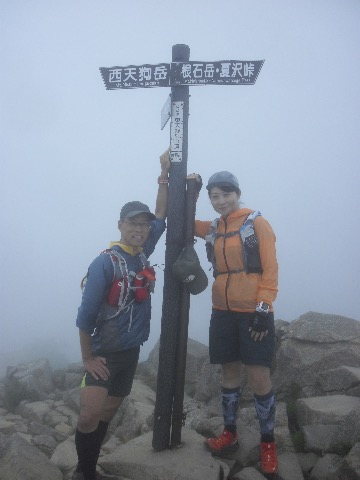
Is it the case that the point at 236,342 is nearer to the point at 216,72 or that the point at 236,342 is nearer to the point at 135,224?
the point at 135,224


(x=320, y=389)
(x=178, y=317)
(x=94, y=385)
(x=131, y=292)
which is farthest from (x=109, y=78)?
(x=320, y=389)

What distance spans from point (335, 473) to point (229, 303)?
2.40m

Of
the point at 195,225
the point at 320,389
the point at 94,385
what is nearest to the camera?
the point at 94,385

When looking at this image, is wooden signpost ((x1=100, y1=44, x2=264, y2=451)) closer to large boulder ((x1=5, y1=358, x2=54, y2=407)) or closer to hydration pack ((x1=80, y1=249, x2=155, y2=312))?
hydration pack ((x1=80, y1=249, x2=155, y2=312))

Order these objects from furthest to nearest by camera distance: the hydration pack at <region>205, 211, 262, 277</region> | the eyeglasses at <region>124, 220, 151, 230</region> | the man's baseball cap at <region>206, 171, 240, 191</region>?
the man's baseball cap at <region>206, 171, 240, 191</region> → the eyeglasses at <region>124, 220, 151, 230</region> → the hydration pack at <region>205, 211, 262, 277</region>

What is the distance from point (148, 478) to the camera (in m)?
4.12

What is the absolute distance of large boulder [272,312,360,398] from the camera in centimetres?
729

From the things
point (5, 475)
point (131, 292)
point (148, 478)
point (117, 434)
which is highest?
point (131, 292)

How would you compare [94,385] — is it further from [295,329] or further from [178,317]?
[295,329]

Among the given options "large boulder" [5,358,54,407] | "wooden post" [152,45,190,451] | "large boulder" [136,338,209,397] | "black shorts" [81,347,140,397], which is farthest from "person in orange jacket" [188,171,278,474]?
"large boulder" [5,358,54,407]

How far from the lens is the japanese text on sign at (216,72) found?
4621 millimetres

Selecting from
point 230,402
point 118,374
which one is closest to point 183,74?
point 118,374

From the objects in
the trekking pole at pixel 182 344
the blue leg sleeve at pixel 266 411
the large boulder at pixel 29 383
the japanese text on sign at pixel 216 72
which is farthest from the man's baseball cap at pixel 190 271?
the large boulder at pixel 29 383

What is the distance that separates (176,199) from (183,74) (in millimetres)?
1774
